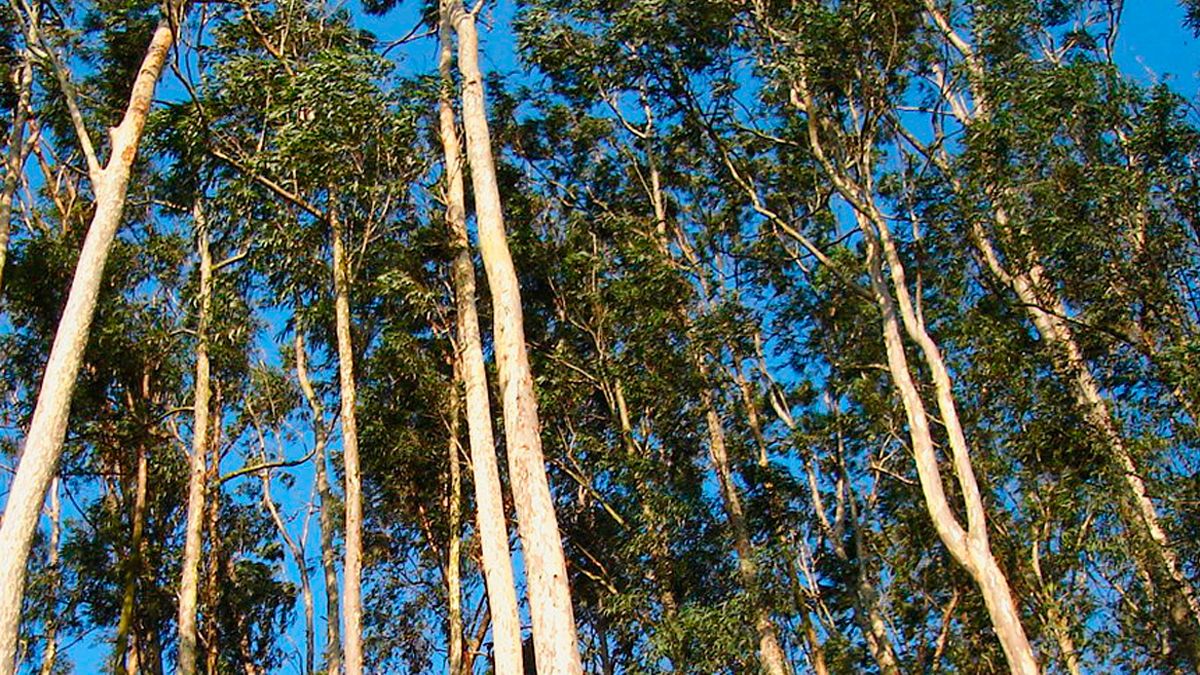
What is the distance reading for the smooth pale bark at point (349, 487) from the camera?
1021 centimetres

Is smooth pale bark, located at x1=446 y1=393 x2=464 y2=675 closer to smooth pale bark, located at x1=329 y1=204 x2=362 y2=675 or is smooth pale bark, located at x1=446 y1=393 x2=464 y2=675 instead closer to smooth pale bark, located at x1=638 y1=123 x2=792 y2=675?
smooth pale bark, located at x1=638 y1=123 x2=792 y2=675

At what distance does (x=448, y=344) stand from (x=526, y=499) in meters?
9.41

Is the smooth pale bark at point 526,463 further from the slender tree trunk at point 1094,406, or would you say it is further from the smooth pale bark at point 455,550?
the slender tree trunk at point 1094,406

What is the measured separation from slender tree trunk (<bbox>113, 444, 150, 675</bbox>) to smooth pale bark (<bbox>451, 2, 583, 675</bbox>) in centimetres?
761

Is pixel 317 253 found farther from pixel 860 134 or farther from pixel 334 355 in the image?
pixel 860 134

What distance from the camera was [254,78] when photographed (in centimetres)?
1292

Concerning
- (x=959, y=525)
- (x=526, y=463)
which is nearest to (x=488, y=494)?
(x=526, y=463)

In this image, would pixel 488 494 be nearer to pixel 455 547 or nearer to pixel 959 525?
pixel 959 525

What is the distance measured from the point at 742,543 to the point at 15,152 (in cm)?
999

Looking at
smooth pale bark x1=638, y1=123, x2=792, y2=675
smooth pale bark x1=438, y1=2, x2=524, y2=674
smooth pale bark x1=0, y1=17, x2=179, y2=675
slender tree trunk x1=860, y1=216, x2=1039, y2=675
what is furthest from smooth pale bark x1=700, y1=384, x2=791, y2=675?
smooth pale bark x1=0, y1=17, x2=179, y2=675

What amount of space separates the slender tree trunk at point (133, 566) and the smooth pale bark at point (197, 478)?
2.57ft

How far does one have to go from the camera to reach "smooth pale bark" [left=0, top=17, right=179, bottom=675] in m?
5.95

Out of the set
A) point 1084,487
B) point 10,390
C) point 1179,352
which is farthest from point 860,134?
point 10,390

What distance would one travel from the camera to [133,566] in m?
13.3
